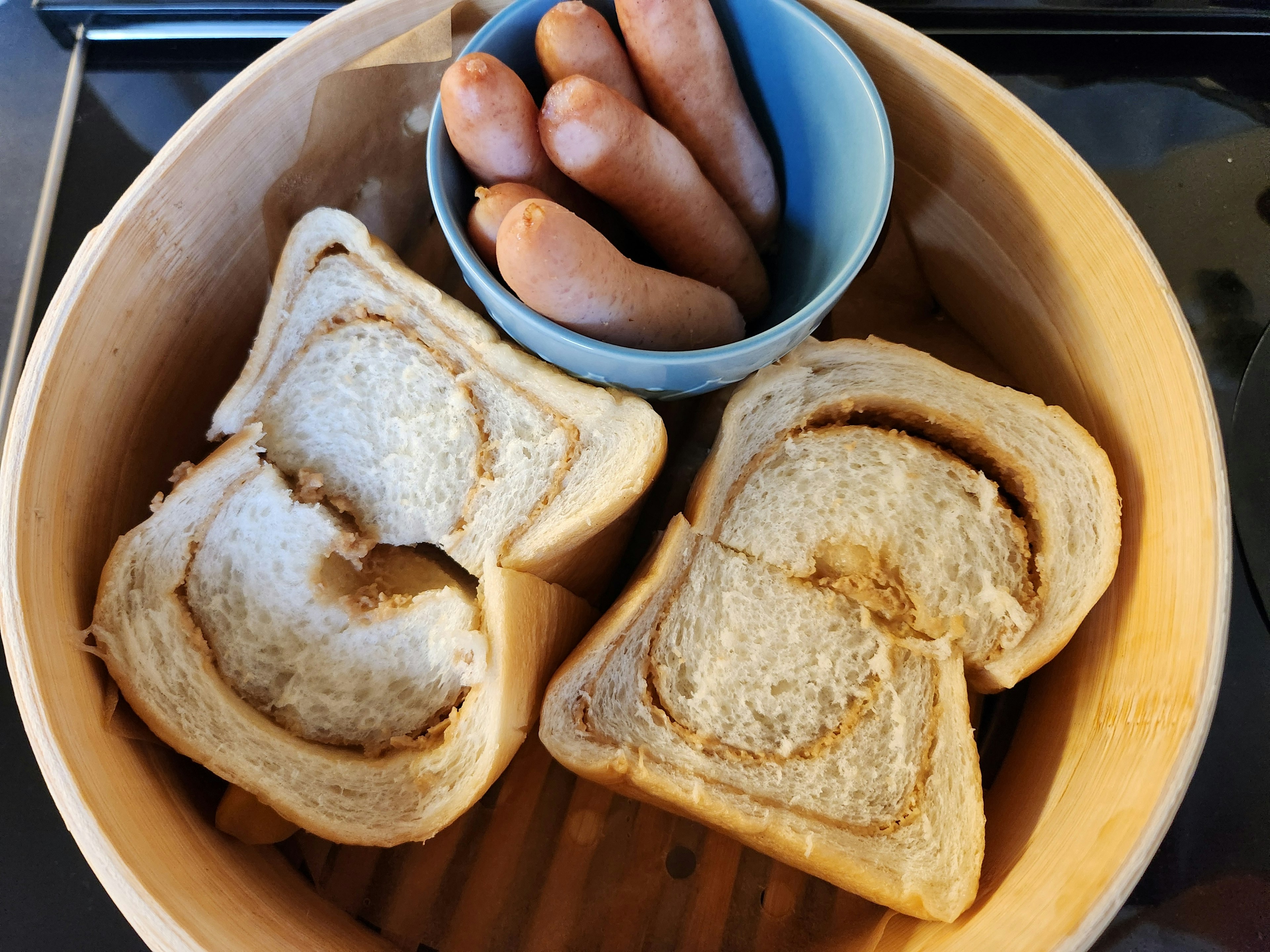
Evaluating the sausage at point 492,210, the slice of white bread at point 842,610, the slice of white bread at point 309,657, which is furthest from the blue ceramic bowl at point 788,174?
the slice of white bread at point 309,657

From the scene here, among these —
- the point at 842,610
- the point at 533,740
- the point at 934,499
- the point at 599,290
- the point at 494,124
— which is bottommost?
the point at 533,740

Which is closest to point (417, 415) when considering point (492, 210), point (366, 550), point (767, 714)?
point (366, 550)

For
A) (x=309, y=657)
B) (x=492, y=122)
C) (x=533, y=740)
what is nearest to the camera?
(x=492, y=122)

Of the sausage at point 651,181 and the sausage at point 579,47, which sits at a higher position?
the sausage at point 579,47

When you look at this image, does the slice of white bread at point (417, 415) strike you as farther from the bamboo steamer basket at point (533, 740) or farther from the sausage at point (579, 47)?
the sausage at point (579, 47)

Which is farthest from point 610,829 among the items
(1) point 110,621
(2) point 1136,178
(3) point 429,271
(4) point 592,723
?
(2) point 1136,178

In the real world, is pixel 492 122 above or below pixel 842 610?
above

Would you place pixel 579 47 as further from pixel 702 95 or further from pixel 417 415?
pixel 417 415
